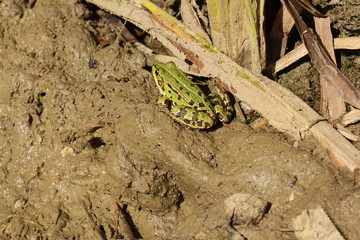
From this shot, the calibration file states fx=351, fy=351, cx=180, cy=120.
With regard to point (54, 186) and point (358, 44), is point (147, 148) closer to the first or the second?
point (54, 186)

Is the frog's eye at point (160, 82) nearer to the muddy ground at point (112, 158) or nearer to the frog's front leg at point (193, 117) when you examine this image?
the muddy ground at point (112, 158)

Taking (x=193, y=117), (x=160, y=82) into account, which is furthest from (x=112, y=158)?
(x=160, y=82)

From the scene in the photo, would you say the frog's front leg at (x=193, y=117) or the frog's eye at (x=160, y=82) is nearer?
the frog's front leg at (x=193, y=117)

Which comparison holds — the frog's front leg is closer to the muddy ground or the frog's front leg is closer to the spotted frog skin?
the spotted frog skin

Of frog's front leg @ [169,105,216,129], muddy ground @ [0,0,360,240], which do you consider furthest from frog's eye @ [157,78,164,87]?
frog's front leg @ [169,105,216,129]

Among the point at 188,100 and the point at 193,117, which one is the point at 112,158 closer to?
the point at 193,117

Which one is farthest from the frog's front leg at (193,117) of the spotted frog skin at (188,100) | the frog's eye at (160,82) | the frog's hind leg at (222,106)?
the frog's eye at (160,82)
